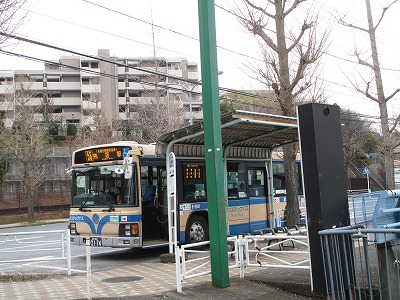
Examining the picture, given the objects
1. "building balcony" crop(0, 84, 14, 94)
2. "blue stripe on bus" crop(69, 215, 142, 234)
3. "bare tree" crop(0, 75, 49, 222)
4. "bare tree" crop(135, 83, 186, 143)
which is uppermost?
"building balcony" crop(0, 84, 14, 94)

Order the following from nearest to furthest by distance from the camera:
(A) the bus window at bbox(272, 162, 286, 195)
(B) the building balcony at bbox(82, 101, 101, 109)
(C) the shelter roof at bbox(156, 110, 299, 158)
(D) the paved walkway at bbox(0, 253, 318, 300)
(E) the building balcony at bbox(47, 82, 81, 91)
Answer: (D) the paved walkway at bbox(0, 253, 318, 300), (C) the shelter roof at bbox(156, 110, 299, 158), (A) the bus window at bbox(272, 162, 286, 195), (B) the building balcony at bbox(82, 101, 101, 109), (E) the building balcony at bbox(47, 82, 81, 91)

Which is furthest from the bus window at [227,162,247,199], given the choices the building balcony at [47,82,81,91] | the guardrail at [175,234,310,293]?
the building balcony at [47,82,81,91]

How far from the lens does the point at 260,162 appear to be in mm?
15914

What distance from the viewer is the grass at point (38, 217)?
111 ft

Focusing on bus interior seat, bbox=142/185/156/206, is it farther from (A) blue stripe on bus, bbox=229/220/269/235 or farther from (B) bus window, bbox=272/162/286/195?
(B) bus window, bbox=272/162/286/195

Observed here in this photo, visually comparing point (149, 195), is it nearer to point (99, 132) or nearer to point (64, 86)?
point (99, 132)

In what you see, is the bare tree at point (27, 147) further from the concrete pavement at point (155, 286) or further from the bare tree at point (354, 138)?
the bare tree at point (354, 138)

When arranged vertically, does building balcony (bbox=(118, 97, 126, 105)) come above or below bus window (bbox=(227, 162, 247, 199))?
above

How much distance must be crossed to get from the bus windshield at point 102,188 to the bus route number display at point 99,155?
232 millimetres

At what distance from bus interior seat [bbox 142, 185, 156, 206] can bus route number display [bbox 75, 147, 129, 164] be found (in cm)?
134

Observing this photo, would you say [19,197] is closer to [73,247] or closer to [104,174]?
[73,247]

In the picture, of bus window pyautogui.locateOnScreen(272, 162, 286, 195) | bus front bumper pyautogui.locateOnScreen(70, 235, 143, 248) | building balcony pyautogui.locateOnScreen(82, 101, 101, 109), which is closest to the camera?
bus front bumper pyautogui.locateOnScreen(70, 235, 143, 248)

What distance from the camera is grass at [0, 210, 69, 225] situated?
33822 mm

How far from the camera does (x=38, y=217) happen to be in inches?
1387
